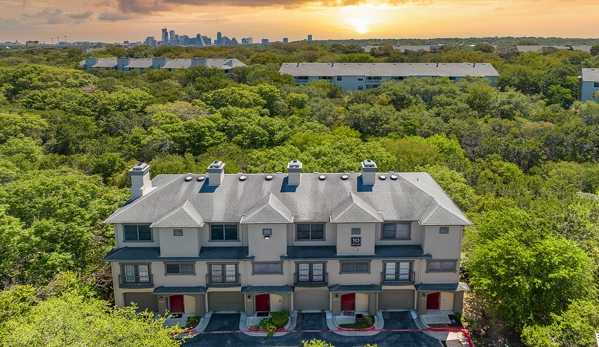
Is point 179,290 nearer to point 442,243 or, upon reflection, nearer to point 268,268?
point 268,268

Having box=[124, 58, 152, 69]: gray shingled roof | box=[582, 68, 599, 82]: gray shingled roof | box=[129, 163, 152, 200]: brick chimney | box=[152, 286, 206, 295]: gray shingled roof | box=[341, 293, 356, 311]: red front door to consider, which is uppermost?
box=[124, 58, 152, 69]: gray shingled roof

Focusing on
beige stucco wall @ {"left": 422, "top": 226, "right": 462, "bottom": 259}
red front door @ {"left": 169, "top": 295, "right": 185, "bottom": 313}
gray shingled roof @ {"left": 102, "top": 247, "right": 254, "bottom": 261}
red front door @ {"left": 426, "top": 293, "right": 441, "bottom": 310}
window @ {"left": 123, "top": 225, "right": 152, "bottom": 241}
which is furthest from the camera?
red front door @ {"left": 426, "top": 293, "right": 441, "bottom": 310}

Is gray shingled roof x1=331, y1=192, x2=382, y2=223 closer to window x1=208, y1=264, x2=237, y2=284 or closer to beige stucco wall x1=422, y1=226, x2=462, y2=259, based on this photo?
beige stucco wall x1=422, y1=226, x2=462, y2=259

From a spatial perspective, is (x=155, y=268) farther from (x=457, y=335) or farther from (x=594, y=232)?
(x=594, y=232)

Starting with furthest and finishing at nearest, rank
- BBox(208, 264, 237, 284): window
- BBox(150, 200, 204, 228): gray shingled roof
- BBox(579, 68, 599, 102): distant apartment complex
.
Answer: BBox(579, 68, 599, 102): distant apartment complex
BBox(208, 264, 237, 284): window
BBox(150, 200, 204, 228): gray shingled roof

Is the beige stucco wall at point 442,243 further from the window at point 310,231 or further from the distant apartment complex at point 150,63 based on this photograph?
the distant apartment complex at point 150,63

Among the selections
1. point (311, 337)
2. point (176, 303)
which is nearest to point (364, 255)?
point (311, 337)

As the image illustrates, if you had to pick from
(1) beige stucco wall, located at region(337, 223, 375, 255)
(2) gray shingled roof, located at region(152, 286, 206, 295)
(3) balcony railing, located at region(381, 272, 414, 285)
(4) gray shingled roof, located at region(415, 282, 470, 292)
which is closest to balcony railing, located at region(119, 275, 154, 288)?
Answer: (2) gray shingled roof, located at region(152, 286, 206, 295)

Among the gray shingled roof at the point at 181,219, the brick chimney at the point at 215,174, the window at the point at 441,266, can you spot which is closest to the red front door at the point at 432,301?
the window at the point at 441,266
